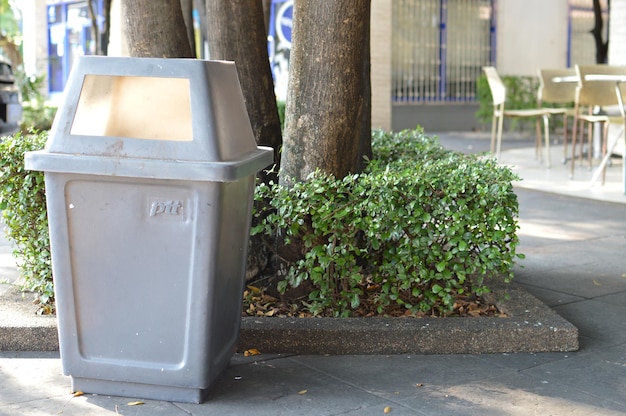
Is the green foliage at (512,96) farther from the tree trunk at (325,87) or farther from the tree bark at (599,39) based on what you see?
the tree trunk at (325,87)

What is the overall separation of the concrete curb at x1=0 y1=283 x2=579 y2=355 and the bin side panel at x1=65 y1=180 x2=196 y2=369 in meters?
0.75

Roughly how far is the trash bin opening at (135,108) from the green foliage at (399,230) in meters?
0.95

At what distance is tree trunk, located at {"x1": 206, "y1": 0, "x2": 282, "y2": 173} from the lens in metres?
5.43

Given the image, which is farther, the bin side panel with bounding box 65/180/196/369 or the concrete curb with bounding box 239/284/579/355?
the concrete curb with bounding box 239/284/579/355

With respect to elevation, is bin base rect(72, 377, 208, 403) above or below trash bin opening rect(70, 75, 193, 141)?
below

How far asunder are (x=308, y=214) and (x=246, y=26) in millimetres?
1562

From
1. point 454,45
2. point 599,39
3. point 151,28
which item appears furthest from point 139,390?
point 454,45

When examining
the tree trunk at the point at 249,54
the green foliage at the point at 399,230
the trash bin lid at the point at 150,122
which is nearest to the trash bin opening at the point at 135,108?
the trash bin lid at the point at 150,122

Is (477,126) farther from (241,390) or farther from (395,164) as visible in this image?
(241,390)

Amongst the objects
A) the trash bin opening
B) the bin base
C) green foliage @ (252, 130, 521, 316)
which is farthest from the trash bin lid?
the bin base

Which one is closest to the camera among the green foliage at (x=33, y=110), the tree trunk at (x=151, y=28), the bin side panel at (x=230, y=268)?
the bin side panel at (x=230, y=268)

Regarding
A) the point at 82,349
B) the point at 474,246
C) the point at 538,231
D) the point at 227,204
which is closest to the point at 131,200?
the point at 227,204

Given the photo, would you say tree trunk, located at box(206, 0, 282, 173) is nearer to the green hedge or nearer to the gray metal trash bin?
the green hedge

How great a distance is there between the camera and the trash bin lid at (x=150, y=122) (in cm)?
346
